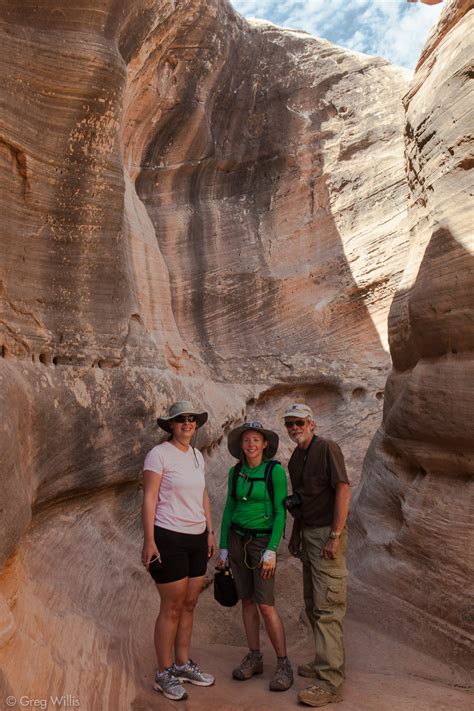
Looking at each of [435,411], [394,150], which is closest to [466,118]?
[435,411]

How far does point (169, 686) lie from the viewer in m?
3.54

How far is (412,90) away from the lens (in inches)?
254

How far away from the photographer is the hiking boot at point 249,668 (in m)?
3.88

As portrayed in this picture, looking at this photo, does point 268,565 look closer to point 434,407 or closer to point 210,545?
point 210,545

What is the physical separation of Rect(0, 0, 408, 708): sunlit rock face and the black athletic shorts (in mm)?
714

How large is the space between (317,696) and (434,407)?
2356 millimetres

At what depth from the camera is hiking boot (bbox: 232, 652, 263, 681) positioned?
3879mm

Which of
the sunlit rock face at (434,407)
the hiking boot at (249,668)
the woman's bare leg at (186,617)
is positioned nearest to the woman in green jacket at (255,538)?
the hiking boot at (249,668)

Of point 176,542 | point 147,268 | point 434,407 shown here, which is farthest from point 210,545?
point 147,268

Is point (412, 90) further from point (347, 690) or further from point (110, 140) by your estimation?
point (347, 690)

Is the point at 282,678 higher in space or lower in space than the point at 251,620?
lower

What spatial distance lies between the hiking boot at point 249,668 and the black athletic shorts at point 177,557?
0.72m

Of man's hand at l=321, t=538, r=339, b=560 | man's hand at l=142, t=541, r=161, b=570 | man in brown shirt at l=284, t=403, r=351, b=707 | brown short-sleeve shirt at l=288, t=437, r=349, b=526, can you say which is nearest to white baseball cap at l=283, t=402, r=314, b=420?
man in brown shirt at l=284, t=403, r=351, b=707

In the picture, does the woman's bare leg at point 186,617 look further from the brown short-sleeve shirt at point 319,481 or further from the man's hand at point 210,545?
the brown short-sleeve shirt at point 319,481
